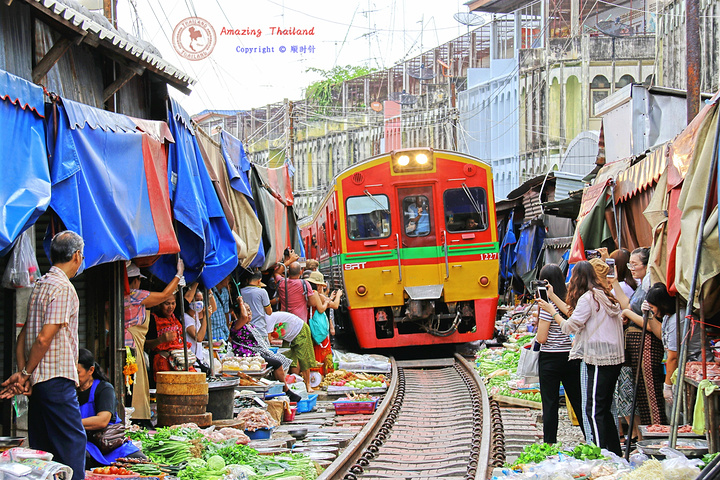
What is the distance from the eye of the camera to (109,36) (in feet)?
20.8

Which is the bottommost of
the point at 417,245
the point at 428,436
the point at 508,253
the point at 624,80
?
the point at 428,436

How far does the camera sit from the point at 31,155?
497 cm

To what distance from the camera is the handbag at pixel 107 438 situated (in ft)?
18.4

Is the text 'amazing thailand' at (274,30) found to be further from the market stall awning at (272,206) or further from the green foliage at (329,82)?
the green foliage at (329,82)

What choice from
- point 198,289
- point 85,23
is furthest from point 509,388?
point 85,23

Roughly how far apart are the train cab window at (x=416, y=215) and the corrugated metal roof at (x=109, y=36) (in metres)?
6.18

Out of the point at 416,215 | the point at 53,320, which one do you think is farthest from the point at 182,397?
the point at 416,215

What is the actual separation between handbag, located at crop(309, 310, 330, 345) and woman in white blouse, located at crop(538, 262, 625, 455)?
19.3 feet

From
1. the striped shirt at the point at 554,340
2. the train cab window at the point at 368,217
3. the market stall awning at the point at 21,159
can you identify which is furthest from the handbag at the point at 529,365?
the market stall awning at the point at 21,159

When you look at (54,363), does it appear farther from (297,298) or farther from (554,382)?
(297,298)

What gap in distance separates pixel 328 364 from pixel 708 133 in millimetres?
7783

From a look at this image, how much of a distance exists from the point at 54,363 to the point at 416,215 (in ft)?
31.3

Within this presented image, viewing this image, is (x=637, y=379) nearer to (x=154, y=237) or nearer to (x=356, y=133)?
(x=154, y=237)

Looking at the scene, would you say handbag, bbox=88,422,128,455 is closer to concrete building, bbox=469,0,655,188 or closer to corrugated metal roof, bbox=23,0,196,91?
corrugated metal roof, bbox=23,0,196,91
